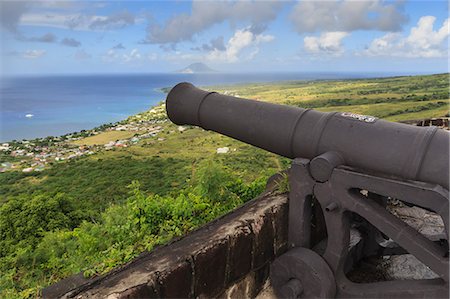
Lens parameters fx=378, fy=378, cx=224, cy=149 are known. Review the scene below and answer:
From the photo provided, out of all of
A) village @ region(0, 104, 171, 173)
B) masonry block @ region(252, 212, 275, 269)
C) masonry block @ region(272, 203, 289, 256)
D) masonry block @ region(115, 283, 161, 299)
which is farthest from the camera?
village @ region(0, 104, 171, 173)

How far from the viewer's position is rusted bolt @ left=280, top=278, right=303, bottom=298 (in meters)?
2.70

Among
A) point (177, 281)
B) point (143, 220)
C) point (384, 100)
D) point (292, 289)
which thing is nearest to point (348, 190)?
point (292, 289)

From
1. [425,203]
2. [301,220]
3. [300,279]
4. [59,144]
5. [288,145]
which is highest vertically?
[288,145]

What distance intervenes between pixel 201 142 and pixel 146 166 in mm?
7895

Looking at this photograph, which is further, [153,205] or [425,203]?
[153,205]

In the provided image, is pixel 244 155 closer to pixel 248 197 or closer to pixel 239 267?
pixel 248 197

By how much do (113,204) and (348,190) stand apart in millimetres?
3533

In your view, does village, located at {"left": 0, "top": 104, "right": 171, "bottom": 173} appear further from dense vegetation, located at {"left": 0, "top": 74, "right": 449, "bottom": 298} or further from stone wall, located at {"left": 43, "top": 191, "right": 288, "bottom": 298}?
stone wall, located at {"left": 43, "top": 191, "right": 288, "bottom": 298}

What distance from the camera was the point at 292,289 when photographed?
2703mm

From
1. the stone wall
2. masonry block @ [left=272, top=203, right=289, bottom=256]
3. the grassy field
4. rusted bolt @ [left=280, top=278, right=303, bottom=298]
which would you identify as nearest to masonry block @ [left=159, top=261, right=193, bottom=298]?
the stone wall

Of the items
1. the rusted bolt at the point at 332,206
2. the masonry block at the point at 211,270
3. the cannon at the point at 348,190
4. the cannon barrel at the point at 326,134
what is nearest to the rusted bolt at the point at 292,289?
the cannon at the point at 348,190

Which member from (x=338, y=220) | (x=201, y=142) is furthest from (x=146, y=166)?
(x=338, y=220)

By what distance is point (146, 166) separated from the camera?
35.1 metres

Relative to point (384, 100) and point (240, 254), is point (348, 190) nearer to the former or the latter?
point (240, 254)
